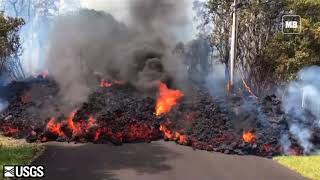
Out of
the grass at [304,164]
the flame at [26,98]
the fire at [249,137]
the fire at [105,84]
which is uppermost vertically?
the fire at [105,84]

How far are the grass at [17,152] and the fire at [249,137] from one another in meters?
9.71

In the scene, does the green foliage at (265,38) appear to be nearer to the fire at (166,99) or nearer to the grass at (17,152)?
the fire at (166,99)

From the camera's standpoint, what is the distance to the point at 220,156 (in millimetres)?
21484

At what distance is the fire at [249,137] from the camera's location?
901 inches

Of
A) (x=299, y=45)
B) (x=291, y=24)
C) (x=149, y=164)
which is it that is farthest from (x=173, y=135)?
(x=299, y=45)

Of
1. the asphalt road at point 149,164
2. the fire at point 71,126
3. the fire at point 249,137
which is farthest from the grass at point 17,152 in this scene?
the fire at point 249,137

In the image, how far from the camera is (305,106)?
2614 cm

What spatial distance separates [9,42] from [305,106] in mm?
22706

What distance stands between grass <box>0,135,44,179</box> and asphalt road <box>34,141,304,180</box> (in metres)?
0.50

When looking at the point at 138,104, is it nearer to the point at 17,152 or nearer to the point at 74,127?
the point at 74,127

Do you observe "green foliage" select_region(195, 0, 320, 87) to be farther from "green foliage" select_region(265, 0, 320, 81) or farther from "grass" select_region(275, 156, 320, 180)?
"grass" select_region(275, 156, 320, 180)

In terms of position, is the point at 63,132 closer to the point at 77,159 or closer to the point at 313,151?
the point at 77,159

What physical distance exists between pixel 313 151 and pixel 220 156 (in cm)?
474

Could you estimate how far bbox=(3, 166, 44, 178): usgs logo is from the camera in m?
16.4
